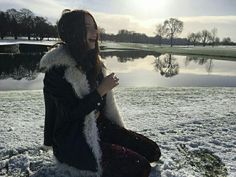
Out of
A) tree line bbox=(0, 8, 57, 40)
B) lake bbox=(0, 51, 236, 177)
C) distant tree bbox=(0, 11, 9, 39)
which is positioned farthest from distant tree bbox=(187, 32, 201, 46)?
lake bbox=(0, 51, 236, 177)

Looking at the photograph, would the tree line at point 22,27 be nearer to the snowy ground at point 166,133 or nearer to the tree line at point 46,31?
the tree line at point 46,31

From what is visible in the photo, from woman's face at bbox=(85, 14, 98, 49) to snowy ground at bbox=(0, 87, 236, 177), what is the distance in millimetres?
1579

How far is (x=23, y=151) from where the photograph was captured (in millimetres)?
4402

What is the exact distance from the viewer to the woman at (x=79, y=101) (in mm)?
3102

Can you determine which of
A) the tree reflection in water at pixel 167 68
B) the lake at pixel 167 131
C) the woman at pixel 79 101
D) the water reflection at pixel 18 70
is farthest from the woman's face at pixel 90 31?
the tree reflection in water at pixel 167 68

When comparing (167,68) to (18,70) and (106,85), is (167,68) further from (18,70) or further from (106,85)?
(106,85)

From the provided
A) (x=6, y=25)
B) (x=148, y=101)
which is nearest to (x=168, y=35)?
(x=6, y=25)

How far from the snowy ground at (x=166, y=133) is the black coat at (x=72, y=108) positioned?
0.57 metres

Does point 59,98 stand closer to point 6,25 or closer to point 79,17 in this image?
point 79,17

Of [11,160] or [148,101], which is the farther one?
[148,101]

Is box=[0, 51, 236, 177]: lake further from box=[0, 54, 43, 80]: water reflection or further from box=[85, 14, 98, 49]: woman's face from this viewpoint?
box=[0, 54, 43, 80]: water reflection

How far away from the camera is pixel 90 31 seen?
321 centimetres

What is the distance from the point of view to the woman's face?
124 inches

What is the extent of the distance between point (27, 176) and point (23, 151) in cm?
82
